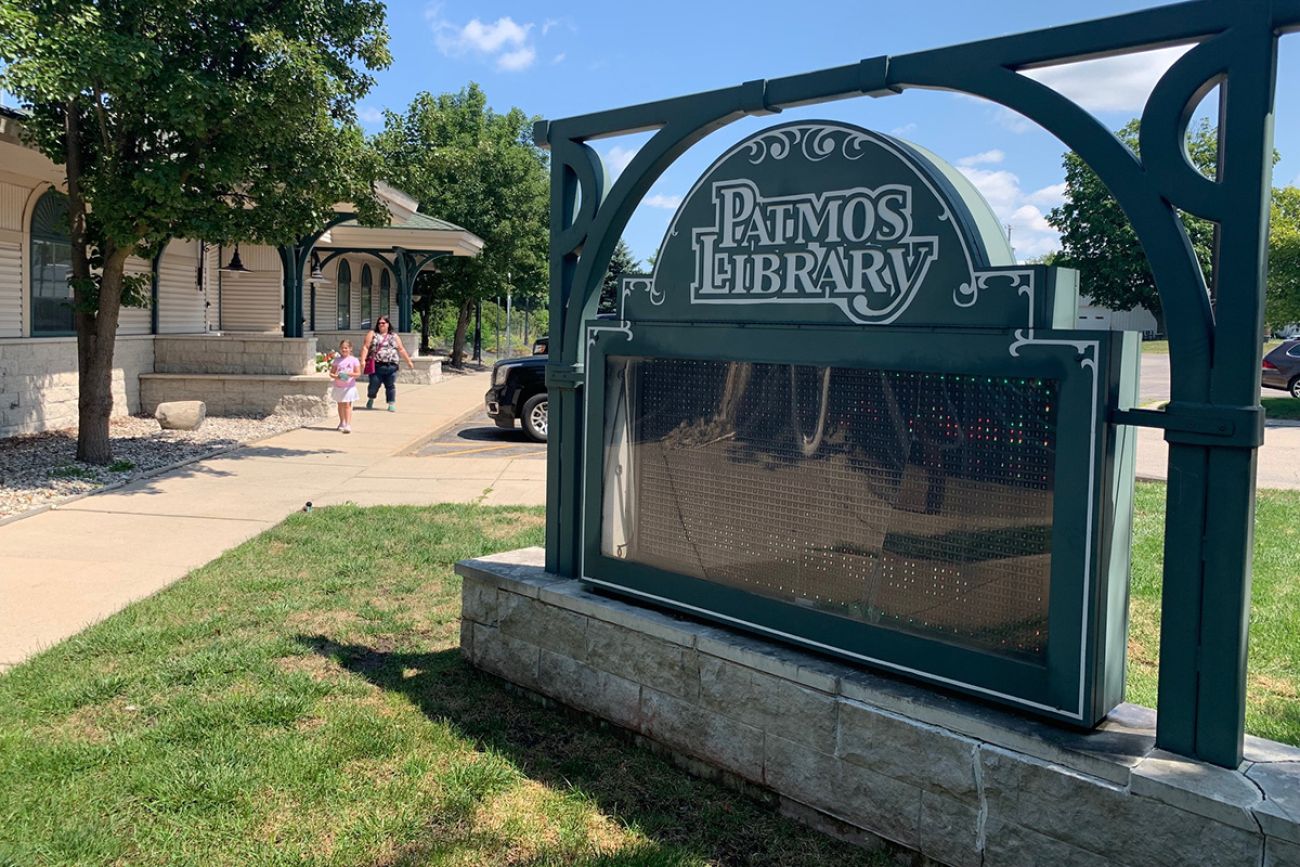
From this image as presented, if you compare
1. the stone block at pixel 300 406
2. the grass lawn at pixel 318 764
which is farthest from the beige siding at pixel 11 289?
the grass lawn at pixel 318 764

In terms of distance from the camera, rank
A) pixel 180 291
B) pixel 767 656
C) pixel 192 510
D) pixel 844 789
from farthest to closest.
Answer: pixel 180 291 → pixel 192 510 → pixel 767 656 → pixel 844 789

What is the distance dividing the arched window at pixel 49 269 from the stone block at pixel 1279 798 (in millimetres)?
13413

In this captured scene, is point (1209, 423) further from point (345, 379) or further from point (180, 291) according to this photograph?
point (180, 291)

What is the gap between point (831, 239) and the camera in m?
3.53

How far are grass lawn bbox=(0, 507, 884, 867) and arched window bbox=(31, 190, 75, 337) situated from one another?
9005mm

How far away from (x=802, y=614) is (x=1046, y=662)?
2.84ft

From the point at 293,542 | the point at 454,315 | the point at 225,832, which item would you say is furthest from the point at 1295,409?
the point at 454,315

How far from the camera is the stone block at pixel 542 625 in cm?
437

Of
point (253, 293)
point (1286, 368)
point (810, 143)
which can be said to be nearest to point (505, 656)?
point (810, 143)

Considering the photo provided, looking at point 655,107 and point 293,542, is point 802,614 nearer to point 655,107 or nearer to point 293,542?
point 655,107

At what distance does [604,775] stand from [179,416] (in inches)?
465

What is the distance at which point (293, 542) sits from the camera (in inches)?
301

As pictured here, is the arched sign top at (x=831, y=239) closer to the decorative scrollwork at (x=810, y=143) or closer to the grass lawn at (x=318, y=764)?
the decorative scrollwork at (x=810, y=143)

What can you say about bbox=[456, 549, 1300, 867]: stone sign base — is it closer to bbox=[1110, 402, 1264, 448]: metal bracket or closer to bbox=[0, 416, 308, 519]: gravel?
bbox=[1110, 402, 1264, 448]: metal bracket
